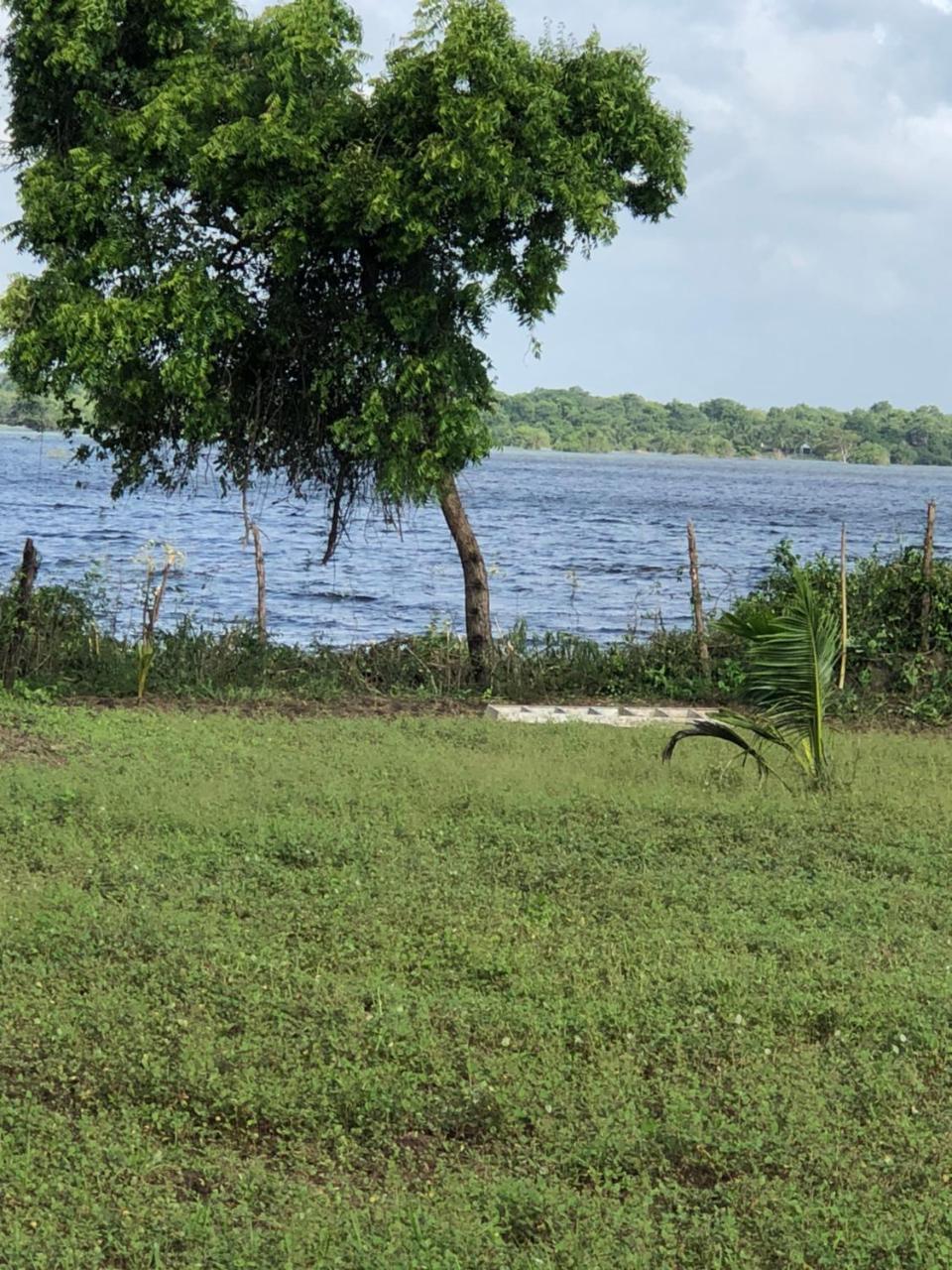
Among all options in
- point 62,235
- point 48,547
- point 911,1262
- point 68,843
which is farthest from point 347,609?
point 911,1262

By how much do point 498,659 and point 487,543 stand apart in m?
36.8

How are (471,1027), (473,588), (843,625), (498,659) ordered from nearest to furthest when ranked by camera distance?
(471,1027), (843,625), (498,659), (473,588)

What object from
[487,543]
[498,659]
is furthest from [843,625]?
[487,543]

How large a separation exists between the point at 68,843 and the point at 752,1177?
194 inches

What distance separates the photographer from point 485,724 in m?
12.5

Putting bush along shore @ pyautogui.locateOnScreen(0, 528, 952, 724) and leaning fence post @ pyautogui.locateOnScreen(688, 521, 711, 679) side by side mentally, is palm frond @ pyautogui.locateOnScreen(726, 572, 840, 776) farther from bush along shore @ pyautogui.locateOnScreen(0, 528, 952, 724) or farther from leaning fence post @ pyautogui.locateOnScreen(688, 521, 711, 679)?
leaning fence post @ pyautogui.locateOnScreen(688, 521, 711, 679)

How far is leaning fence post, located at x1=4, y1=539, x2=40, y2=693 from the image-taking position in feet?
45.0

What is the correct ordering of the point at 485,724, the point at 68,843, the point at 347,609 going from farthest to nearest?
the point at 347,609
the point at 485,724
the point at 68,843

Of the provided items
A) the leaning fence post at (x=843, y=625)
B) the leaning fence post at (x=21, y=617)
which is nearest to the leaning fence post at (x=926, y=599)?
the leaning fence post at (x=843, y=625)

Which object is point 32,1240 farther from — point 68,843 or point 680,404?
point 680,404

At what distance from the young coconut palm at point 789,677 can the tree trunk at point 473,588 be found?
5.23 meters

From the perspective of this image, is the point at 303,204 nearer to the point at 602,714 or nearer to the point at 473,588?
the point at 473,588

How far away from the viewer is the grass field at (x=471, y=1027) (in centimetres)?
443

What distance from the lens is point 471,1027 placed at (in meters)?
5.77
